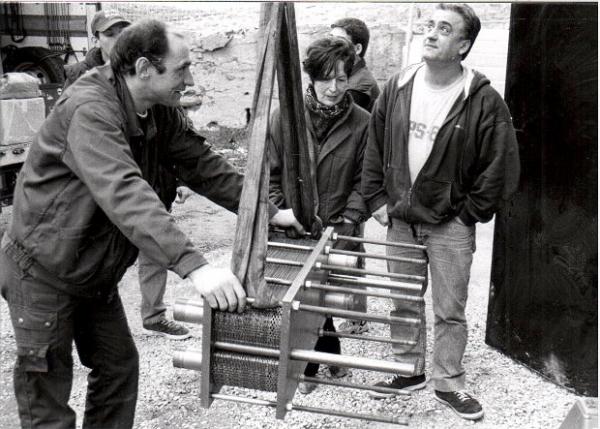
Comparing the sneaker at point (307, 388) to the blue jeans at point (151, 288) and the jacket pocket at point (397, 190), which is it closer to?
the jacket pocket at point (397, 190)

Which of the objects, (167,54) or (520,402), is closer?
(167,54)

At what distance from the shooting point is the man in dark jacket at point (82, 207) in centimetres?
202

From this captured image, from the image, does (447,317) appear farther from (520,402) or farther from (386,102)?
(386,102)

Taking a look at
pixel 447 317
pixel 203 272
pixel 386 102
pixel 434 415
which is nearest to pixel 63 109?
pixel 203 272

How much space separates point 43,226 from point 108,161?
0.44m

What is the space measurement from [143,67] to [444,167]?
1485 millimetres

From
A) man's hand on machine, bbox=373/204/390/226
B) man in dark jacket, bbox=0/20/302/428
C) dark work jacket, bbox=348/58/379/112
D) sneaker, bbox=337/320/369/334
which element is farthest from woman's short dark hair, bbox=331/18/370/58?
man in dark jacket, bbox=0/20/302/428

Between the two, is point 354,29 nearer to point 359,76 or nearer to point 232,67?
point 359,76

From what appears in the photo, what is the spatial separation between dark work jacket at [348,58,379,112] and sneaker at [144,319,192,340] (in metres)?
1.76

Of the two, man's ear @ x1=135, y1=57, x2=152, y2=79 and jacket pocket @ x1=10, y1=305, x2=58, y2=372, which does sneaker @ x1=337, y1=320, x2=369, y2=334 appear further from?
man's ear @ x1=135, y1=57, x2=152, y2=79

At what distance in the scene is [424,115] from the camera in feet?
10.5

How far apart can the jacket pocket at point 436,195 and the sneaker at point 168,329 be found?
175cm

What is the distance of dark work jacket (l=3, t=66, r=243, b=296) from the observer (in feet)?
6.39

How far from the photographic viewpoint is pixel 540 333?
371cm
